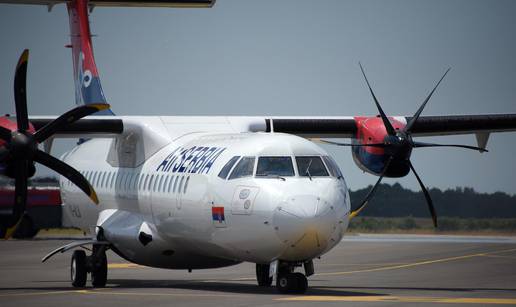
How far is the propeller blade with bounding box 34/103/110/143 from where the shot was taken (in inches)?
920

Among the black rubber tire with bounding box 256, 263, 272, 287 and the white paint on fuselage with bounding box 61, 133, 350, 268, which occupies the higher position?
the white paint on fuselage with bounding box 61, 133, 350, 268

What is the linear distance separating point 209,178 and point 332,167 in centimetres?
249

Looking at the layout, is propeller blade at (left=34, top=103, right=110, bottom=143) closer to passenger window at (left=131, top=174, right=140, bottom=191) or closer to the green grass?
passenger window at (left=131, top=174, right=140, bottom=191)

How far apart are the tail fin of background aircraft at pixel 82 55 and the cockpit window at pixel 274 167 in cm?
1129

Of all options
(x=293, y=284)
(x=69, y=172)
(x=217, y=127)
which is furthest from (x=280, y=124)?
(x=293, y=284)

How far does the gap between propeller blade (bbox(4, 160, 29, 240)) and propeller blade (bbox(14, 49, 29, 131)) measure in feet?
2.79

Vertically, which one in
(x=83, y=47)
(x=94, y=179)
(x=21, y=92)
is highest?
(x=83, y=47)

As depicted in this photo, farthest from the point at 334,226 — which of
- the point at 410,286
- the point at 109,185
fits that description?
the point at 109,185

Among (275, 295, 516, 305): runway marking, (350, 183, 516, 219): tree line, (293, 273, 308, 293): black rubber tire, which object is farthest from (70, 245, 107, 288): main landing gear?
(350, 183, 516, 219): tree line

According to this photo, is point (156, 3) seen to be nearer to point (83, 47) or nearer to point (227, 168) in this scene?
point (83, 47)

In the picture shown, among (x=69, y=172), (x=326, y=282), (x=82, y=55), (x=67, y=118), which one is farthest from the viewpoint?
(x=82, y=55)

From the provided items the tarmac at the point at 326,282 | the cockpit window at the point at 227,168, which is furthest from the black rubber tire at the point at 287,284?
the cockpit window at the point at 227,168

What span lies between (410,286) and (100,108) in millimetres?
7773

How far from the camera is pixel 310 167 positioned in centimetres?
2044
